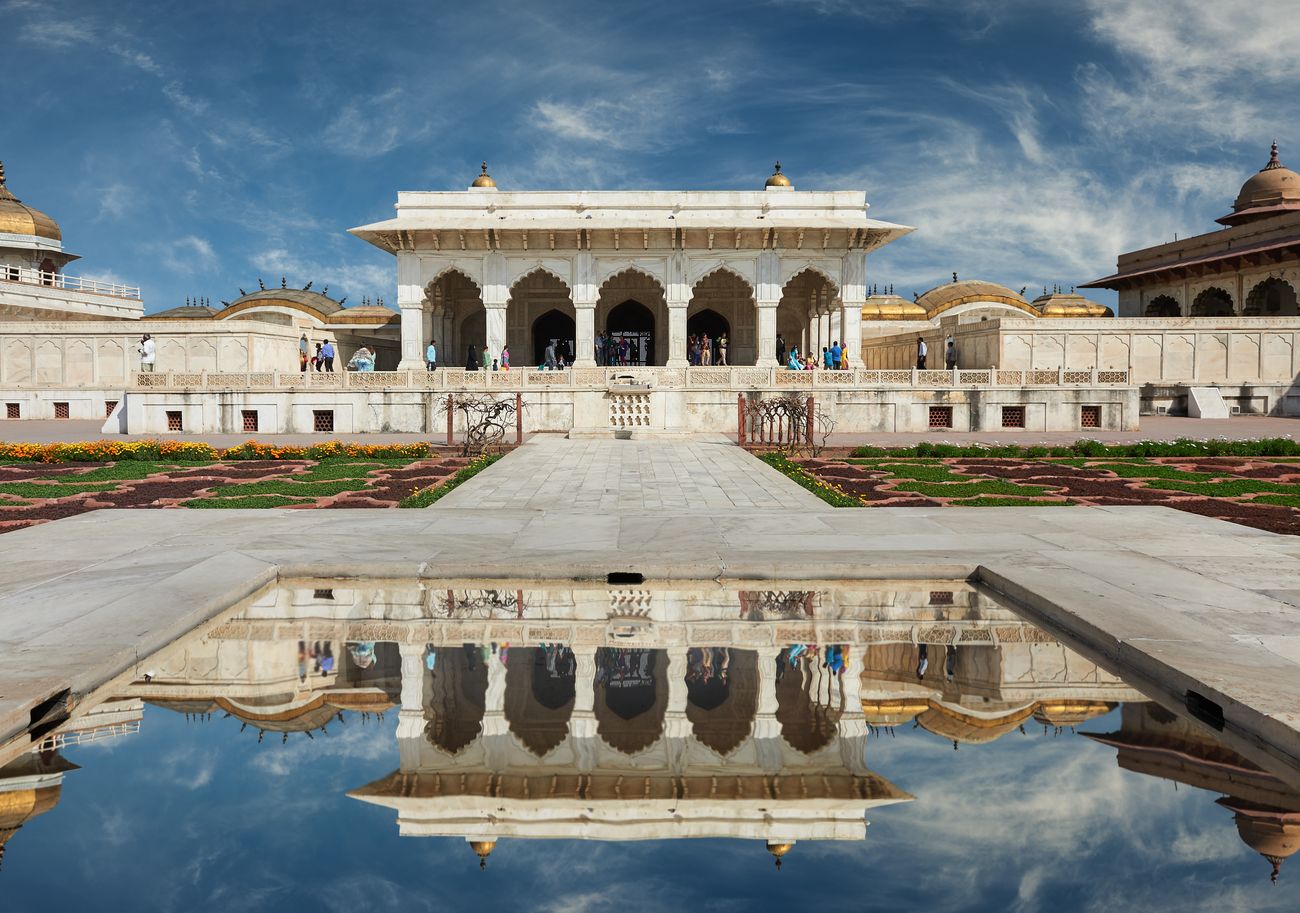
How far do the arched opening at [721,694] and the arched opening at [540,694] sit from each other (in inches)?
19.7

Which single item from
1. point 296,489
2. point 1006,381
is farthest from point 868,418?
point 296,489

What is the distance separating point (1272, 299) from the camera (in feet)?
119

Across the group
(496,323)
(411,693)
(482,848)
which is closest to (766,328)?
(496,323)

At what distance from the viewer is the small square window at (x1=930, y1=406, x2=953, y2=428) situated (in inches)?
947

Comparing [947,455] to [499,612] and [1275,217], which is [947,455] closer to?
[499,612]

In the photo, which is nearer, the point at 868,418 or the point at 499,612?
the point at 499,612

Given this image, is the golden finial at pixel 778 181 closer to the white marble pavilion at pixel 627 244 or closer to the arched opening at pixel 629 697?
the white marble pavilion at pixel 627 244

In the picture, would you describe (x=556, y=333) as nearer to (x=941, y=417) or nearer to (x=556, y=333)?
(x=556, y=333)

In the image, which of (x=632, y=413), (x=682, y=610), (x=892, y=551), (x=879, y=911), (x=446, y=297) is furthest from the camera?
(x=446, y=297)

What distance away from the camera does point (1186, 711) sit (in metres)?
3.59

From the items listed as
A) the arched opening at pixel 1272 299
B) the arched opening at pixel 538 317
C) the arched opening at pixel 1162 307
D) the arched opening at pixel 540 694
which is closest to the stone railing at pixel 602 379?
the arched opening at pixel 538 317

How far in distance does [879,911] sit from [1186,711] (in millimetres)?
1863

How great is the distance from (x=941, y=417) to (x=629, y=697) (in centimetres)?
2177

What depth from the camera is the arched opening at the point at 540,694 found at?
11.3 ft
